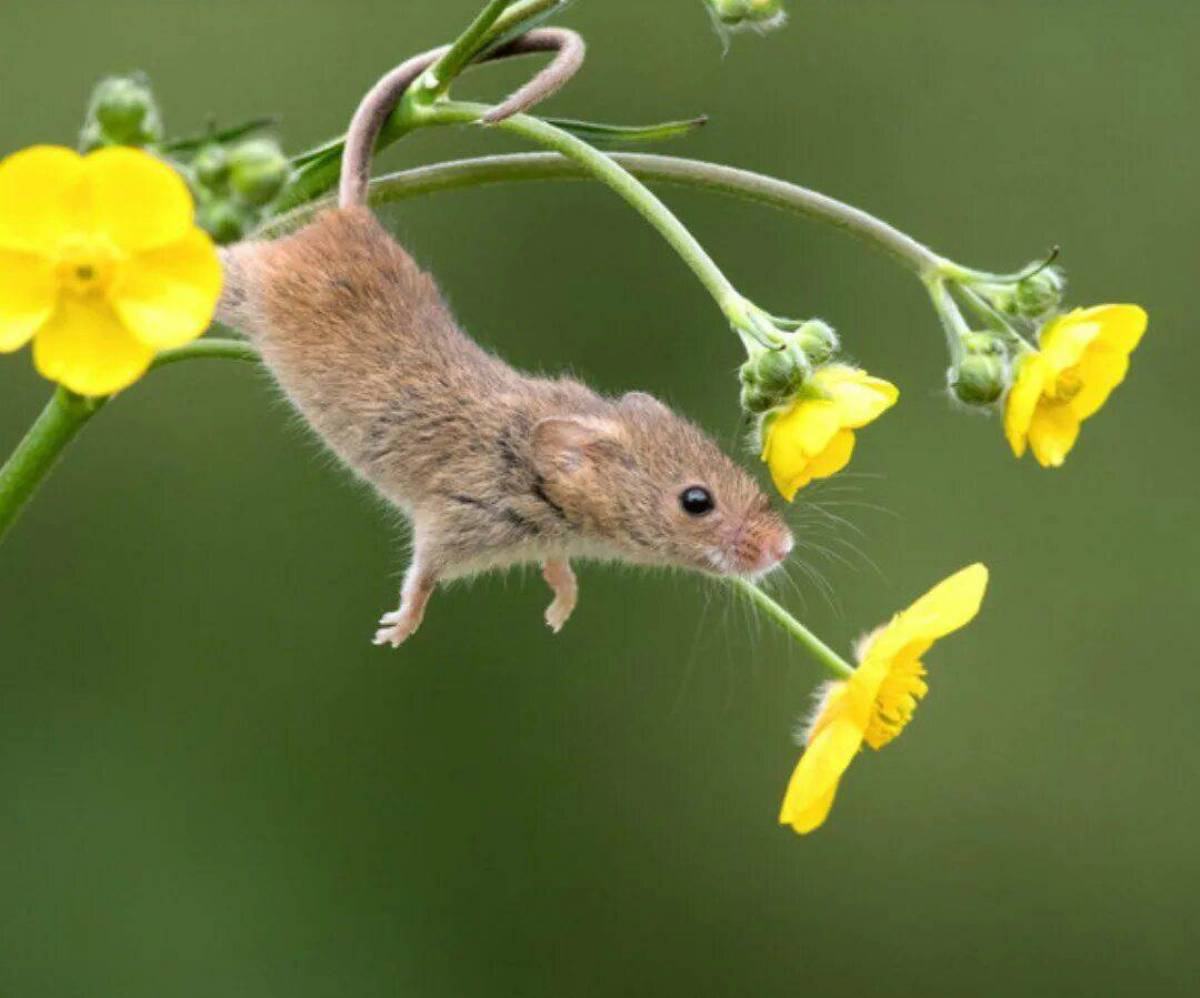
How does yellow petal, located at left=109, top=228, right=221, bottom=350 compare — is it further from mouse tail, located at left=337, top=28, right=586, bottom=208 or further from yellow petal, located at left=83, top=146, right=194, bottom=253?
mouse tail, located at left=337, top=28, right=586, bottom=208

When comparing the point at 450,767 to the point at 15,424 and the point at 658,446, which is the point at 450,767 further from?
the point at 658,446

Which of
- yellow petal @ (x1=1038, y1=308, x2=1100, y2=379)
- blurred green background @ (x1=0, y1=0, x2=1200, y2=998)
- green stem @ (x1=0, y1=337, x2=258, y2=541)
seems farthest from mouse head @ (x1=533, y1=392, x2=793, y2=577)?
blurred green background @ (x1=0, y1=0, x2=1200, y2=998)

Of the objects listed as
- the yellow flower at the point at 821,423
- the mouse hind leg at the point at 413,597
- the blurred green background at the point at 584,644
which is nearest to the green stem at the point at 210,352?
the mouse hind leg at the point at 413,597

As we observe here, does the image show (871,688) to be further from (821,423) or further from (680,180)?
(680,180)

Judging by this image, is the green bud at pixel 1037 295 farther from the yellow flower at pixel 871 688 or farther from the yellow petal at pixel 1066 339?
the yellow flower at pixel 871 688

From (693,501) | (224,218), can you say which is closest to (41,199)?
(224,218)
